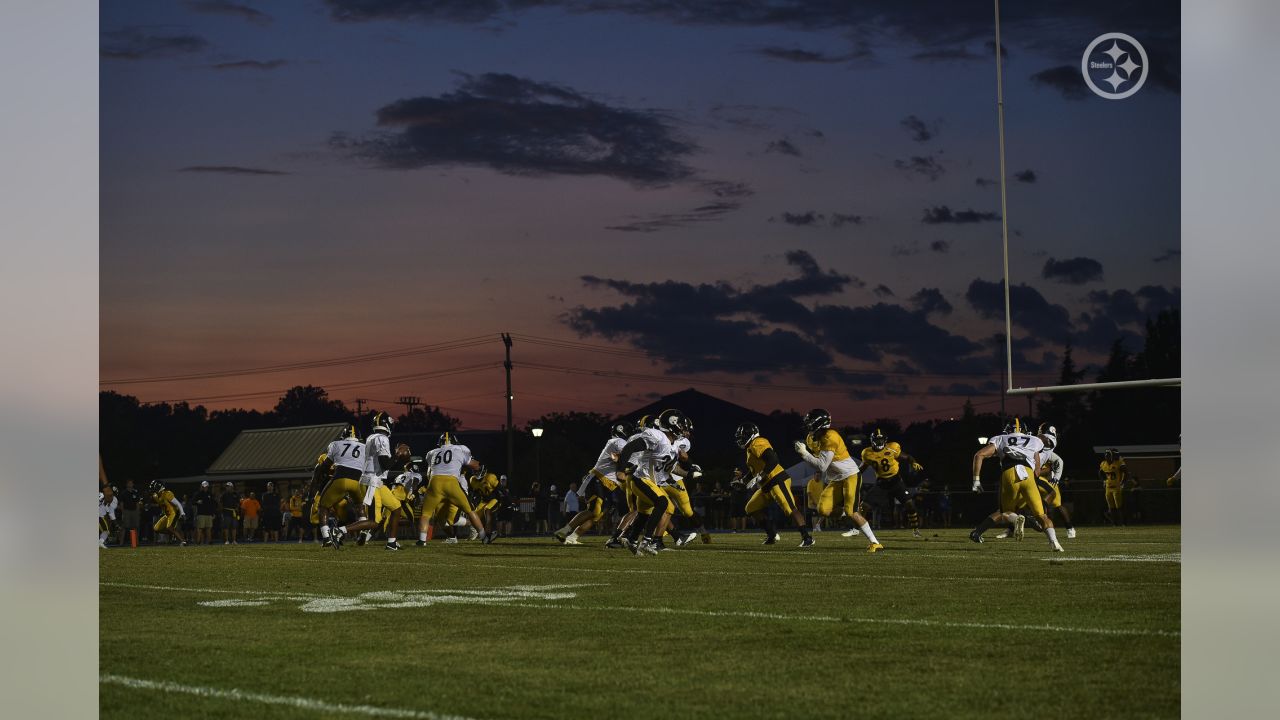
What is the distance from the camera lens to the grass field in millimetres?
4707

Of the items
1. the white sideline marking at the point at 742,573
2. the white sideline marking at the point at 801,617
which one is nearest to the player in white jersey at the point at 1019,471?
the white sideline marking at the point at 742,573

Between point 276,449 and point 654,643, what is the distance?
46030mm

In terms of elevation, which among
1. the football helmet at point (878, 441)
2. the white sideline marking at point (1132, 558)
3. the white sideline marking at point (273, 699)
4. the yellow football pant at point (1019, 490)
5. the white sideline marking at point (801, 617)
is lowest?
the white sideline marking at point (1132, 558)

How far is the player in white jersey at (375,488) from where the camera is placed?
16.2 meters

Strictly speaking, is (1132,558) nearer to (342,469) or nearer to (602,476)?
(602,476)

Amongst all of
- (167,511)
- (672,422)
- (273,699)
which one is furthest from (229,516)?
(273,699)

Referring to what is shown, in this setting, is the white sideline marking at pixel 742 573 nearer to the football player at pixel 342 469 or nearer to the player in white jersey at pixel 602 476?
the football player at pixel 342 469

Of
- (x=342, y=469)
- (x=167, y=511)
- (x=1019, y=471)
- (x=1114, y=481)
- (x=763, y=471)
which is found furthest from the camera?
(x=1114, y=481)

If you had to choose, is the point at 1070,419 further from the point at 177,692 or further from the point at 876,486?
the point at 177,692

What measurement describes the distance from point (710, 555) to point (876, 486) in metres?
9.76

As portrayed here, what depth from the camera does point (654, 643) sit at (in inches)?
242

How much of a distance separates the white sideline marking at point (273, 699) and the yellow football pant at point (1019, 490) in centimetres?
1025

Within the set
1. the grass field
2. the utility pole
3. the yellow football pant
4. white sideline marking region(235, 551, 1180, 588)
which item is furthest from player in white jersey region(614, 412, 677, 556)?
the utility pole
